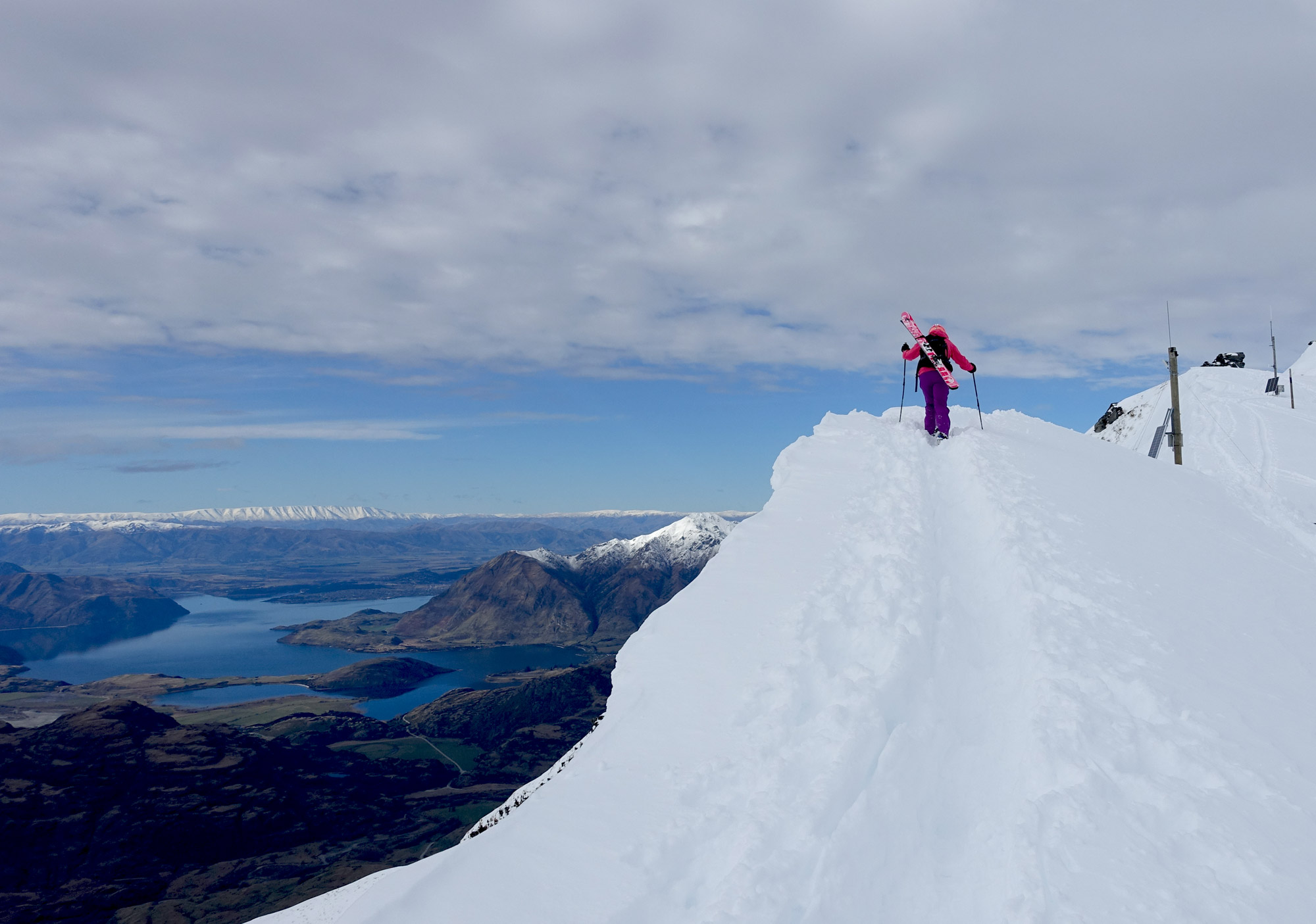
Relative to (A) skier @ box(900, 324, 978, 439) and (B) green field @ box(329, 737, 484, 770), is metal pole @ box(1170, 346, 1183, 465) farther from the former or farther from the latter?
(B) green field @ box(329, 737, 484, 770)

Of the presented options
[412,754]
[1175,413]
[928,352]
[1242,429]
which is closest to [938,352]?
[928,352]

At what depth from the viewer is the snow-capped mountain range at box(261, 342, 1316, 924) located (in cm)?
533

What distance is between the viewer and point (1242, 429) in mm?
39562

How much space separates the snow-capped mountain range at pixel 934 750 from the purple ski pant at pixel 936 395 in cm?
774

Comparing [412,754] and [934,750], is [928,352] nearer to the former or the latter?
[934,750]

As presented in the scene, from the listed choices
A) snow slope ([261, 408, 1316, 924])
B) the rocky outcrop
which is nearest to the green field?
the rocky outcrop

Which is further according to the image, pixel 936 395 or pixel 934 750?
pixel 936 395

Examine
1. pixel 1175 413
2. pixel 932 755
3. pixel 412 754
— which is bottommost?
pixel 412 754

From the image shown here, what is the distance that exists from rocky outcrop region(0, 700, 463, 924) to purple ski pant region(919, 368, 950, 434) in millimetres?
144712

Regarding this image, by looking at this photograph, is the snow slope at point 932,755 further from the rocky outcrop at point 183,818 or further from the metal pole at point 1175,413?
the rocky outcrop at point 183,818

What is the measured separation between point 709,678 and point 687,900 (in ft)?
9.69

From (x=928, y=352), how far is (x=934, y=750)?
15635mm

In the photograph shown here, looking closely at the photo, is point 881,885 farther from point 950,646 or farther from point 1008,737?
point 950,646

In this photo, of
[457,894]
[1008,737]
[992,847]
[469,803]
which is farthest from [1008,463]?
[469,803]
